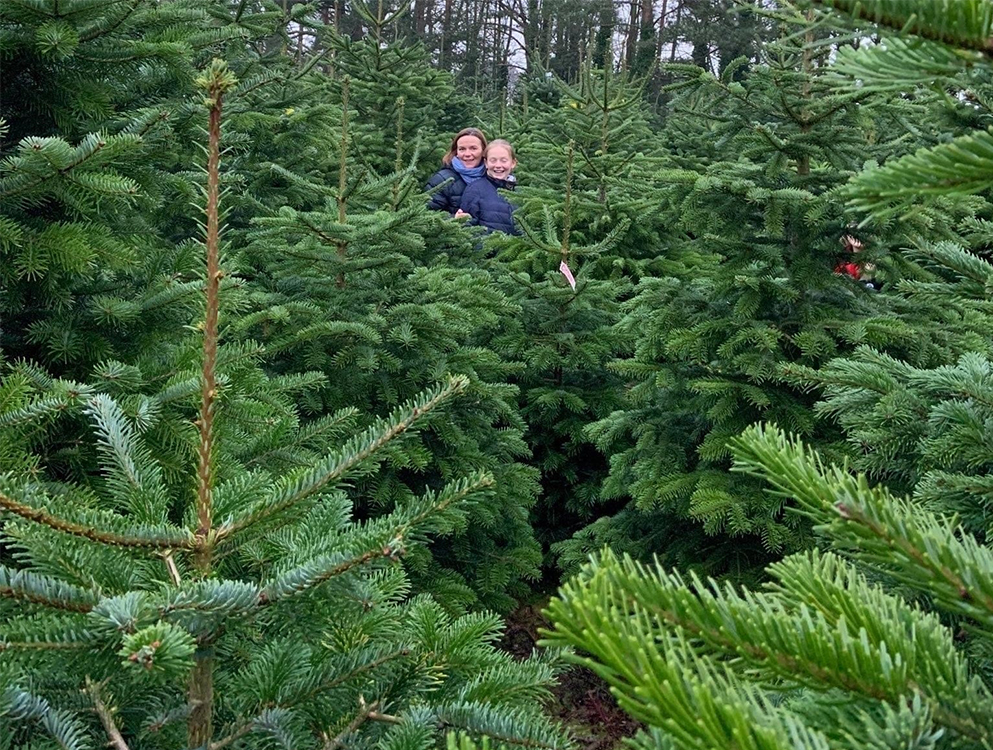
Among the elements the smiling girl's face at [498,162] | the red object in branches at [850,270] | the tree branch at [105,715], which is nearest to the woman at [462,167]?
the smiling girl's face at [498,162]

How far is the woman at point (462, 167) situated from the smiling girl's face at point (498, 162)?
0.10 metres

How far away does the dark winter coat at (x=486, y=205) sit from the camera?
8.45 m

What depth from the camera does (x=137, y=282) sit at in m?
2.86

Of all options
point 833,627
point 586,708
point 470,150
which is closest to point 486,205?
point 470,150

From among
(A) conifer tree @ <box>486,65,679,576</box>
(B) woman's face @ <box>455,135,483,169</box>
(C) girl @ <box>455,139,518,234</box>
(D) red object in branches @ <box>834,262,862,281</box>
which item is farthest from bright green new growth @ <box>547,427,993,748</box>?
(B) woman's face @ <box>455,135,483,169</box>

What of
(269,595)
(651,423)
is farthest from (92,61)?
(651,423)

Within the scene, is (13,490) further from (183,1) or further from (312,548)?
(183,1)

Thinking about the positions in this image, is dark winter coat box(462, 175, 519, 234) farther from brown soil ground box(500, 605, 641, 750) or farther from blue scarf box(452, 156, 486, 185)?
brown soil ground box(500, 605, 641, 750)

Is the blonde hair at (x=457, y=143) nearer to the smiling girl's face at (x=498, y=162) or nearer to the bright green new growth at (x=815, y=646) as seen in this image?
the smiling girl's face at (x=498, y=162)

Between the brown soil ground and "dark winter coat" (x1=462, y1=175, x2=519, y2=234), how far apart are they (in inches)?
182

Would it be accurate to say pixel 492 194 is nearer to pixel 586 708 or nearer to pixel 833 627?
pixel 586 708

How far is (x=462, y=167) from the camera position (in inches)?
340

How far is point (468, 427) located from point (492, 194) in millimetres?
4147

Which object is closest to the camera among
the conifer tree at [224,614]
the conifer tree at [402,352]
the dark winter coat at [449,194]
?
the conifer tree at [224,614]
